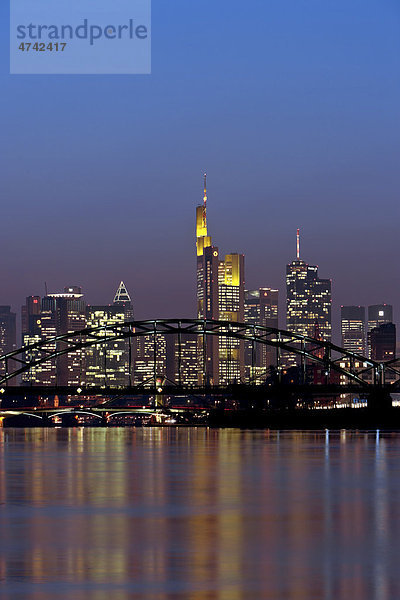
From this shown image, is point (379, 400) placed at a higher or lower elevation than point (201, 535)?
higher

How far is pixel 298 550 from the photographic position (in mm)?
24344

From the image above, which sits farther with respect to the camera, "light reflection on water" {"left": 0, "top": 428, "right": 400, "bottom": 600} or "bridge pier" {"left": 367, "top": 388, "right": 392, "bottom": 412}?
"bridge pier" {"left": 367, "top": 388, "right": 392, "bottom": 412}

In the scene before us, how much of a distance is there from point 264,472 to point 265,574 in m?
32.2

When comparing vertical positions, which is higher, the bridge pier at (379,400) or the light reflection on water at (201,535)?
the bridge pier at (379,400)

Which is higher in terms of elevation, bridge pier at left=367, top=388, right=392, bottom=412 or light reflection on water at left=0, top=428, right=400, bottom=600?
bridge pier at left=367, top=388, right=392, bottom=412

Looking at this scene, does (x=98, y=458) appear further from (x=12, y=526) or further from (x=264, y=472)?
(x=12, y=526)

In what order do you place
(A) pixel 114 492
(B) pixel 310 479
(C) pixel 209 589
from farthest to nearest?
(B) pixel 310 479, (A) pixel 114 492, (C) pixel 209 589

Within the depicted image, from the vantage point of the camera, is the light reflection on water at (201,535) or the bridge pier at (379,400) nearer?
the light reflection on water at (201,535)

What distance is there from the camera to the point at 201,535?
27.1m

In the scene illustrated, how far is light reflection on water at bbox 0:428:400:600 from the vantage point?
65.1ft

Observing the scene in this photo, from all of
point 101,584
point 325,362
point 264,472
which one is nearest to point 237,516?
point 101,584

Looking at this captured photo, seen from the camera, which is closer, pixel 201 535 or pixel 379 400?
pixel 201 535

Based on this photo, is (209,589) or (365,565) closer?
(209,589)

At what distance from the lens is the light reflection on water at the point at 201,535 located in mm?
19844
